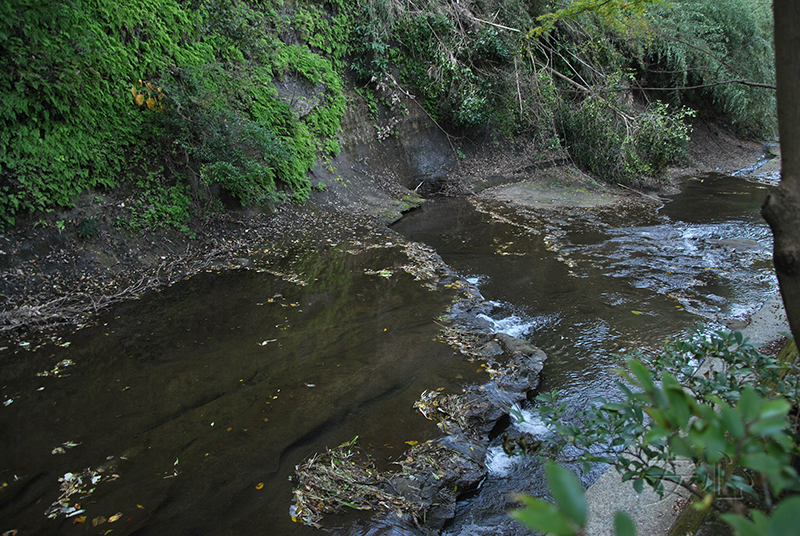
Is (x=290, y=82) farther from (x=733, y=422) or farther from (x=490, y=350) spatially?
(x=733, y=422)

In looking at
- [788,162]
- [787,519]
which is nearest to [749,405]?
[787,519]

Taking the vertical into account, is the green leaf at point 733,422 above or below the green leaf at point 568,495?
below

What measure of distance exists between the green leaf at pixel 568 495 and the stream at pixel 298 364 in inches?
100

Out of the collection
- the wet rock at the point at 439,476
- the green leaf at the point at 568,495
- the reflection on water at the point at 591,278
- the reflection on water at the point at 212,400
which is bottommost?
the reflection on water at the point at 591,278

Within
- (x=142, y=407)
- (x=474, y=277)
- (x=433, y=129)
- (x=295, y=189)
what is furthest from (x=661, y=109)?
(x=142, y=407)

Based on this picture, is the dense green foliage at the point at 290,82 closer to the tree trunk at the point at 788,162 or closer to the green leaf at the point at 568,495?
the tree trunk at the point at 788,162

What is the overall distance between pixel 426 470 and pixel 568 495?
2.88 m

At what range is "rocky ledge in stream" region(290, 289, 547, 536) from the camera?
294 centimetres

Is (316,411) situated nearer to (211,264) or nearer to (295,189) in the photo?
(211,264)

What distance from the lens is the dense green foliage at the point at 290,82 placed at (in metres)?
6.08

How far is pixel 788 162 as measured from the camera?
1507 millimetres

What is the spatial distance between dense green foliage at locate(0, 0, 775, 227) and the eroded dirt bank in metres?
0.35

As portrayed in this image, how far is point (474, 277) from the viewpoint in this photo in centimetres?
677

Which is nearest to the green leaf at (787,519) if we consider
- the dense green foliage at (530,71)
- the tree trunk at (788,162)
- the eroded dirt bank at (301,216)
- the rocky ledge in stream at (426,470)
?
the tree trunk at (788,162)
